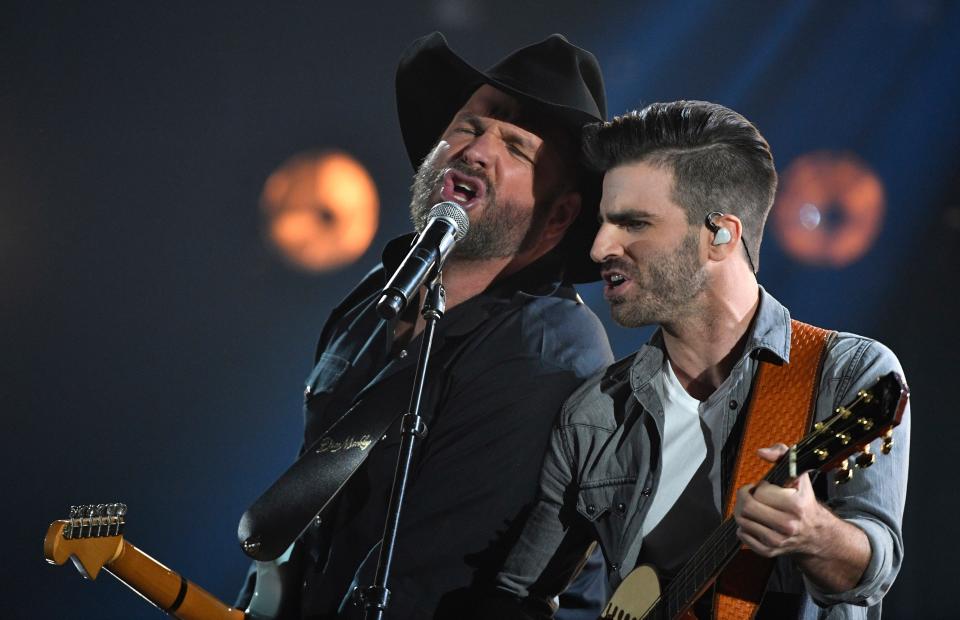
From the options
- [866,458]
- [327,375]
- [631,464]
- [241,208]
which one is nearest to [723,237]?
[631,464]

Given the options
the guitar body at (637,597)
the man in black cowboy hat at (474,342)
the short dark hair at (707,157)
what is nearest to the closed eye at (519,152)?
the man in black cowboy hat at (474,342)

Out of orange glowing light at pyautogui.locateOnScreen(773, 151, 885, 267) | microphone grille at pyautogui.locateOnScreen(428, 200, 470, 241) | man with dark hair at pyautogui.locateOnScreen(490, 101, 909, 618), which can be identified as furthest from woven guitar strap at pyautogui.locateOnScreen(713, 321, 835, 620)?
orange glowing light at pyautogui.locateOnScreen(773, 151, 885, 267)

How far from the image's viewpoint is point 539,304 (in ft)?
9.65

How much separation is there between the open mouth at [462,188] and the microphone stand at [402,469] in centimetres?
82

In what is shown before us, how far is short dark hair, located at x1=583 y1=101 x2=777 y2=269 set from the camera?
247 cm

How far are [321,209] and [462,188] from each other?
1.15 m

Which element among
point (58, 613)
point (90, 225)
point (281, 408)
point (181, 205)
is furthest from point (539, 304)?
point (58, 613)

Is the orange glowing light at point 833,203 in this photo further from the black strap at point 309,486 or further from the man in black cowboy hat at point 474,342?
the black strap at point 309,486

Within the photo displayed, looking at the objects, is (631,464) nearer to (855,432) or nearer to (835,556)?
(835,556)

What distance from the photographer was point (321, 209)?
3.94m

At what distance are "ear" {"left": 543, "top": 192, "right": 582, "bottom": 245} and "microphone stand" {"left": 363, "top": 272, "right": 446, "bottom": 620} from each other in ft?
3.32

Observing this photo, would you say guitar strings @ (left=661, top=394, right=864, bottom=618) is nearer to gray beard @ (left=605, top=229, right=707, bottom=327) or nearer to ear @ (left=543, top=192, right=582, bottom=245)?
gray beard @ (left=605, top=229, right=707, bottom=327)

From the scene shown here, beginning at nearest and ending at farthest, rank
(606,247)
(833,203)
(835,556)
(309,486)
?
(835,556)
(606,247)
(309,486)
(833,203)

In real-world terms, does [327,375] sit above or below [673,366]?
below
